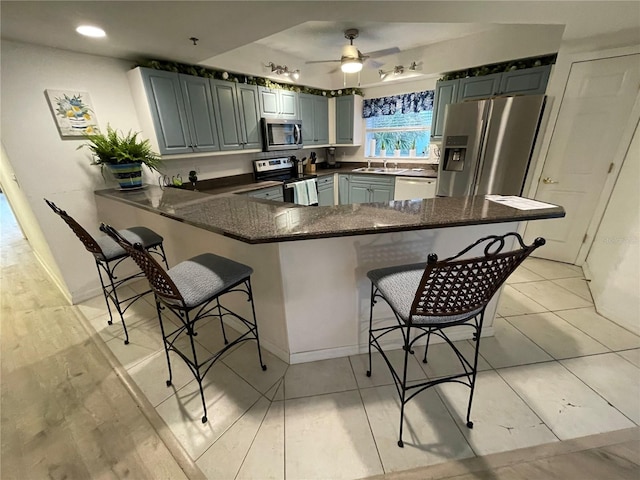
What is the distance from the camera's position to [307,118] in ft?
13.9

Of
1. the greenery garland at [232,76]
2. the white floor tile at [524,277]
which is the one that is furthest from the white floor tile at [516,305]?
the greenery garland at [232,76]

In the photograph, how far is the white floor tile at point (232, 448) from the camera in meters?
1.22

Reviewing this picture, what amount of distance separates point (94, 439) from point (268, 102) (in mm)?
3693

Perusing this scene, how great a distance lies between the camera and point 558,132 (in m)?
→ 2.79

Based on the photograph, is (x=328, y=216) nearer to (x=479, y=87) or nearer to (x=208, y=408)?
(x=208, y=408)

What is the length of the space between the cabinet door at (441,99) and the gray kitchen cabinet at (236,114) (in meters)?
2.41

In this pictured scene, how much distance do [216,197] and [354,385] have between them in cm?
160

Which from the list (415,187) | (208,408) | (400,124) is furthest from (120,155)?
(400,124)

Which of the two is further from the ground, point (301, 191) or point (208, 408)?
point (301, 191)

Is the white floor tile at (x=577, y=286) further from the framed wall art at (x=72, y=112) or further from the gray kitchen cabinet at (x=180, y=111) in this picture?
the framed wall art at (x=72, y=112)

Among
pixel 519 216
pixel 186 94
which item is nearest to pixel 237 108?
pixel 186 94

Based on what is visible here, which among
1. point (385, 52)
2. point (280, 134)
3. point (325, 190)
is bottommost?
point (325, 190)

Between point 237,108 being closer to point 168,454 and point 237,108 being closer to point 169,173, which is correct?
point 169,173

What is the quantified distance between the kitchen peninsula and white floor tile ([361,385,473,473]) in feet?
1.27
